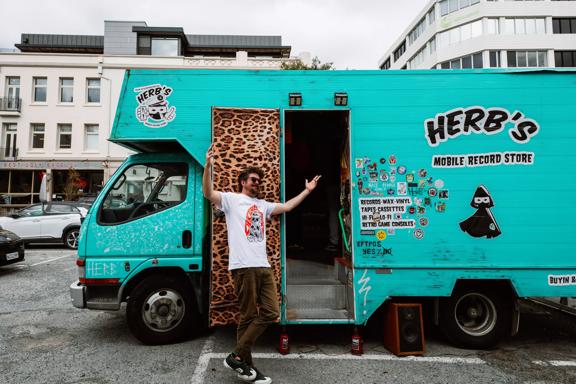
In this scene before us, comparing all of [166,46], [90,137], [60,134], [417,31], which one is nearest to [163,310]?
[90,137]

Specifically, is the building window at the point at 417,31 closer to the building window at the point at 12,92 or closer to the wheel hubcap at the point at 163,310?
the building window at the point at 12,92

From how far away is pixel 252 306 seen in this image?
329cm

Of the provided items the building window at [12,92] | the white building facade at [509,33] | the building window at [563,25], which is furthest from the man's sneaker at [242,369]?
the building window at [563,25]

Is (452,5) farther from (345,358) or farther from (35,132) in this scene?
(35,132)

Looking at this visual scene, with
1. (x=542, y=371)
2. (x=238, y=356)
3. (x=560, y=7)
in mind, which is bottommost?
(x=542, y=371)

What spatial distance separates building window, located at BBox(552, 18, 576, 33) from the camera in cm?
2852

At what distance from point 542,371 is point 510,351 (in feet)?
1.57

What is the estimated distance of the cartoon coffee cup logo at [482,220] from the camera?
3846 millimetres

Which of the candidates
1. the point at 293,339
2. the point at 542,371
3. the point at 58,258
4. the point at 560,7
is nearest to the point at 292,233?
the point at 293,339

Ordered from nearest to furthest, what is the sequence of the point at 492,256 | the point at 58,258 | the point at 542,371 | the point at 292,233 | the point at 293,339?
the point at 542,371
the point at 492,256
the point at 293,339
the point at 292,233
the point at 58,258

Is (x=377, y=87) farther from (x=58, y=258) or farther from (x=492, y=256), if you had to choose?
(x=58, y=258)

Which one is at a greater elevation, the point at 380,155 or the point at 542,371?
the point at 380,155

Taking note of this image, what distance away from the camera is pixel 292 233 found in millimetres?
7270

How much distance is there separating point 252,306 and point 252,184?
3.99 ft
